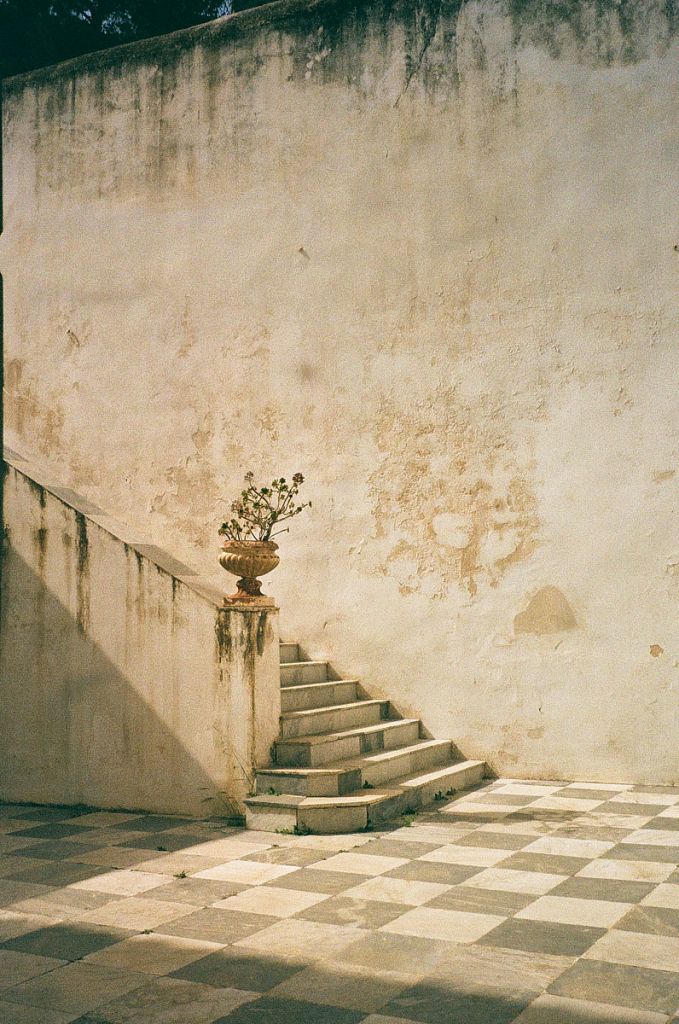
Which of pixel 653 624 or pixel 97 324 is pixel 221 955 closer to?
pixel 653 624

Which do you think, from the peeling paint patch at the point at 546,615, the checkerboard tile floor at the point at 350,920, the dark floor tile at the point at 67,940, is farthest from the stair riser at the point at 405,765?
the dark floor tile at the point at 67,940

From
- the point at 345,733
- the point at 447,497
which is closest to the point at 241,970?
the point at 345,733

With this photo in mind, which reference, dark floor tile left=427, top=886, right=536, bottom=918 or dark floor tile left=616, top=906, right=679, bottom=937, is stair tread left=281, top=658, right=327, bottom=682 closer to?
dark floor tile left=427, top=886, right=536, bottom=918

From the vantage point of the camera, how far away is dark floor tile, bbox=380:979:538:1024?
9.96 ft

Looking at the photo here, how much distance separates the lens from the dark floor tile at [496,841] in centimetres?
514

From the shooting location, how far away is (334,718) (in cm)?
669

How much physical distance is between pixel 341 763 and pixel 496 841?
3.88ft

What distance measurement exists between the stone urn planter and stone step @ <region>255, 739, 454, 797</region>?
1016mm

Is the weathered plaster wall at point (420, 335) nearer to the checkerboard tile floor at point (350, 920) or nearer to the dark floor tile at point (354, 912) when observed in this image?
the checkerboard tile floor at point (350, 920)

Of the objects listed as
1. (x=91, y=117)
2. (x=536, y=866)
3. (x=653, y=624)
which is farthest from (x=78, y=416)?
(x=536, y=866)

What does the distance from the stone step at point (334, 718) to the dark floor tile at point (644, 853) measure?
2017mm

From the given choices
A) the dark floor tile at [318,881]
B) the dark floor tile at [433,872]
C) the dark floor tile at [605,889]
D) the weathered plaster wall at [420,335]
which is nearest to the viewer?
the dark floor tile at [605,889]

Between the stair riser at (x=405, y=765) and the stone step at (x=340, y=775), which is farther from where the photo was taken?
the stair riser at (x=405, y=765)

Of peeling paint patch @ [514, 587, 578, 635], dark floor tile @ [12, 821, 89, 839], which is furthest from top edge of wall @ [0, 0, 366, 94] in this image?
dark floor tile @ [12, 821, 89, 839]
